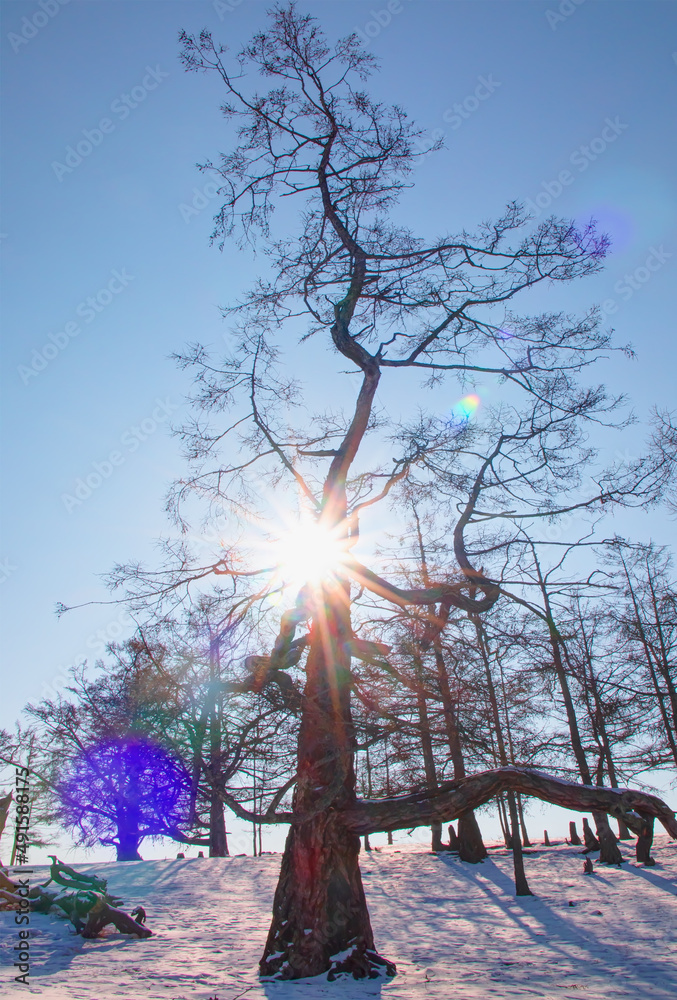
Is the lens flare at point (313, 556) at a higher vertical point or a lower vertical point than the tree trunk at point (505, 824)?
higher

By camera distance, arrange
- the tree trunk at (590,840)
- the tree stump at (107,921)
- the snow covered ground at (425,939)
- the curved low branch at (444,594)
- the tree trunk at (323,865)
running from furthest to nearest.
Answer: the tree trunk at (590,840) → the tree stump at (107,921) → the curved low branch at (444,594) → the tree trunk at (323,865) → the snow covered ground at (425,939)

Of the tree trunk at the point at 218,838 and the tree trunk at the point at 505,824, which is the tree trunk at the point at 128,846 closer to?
the tree trunk at the point at 218,838

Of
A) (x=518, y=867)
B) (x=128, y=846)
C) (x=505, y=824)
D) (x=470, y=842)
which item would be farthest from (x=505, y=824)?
(x=128, y=846)

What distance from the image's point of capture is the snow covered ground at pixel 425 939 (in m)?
6.68

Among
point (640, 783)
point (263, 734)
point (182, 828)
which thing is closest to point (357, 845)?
point (263, 734)

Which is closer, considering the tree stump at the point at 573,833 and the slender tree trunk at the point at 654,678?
the slender tree trunk at the point at 654,678

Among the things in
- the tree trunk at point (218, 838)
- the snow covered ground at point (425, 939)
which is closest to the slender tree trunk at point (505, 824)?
the snow covered ground at point (425, 939)

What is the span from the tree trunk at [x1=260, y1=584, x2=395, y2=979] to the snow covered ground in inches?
12.3

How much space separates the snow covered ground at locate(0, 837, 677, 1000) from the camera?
6680mm

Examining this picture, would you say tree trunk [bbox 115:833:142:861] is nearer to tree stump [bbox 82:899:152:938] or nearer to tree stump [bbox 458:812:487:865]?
tree stump [bbox 458:812:487:865]

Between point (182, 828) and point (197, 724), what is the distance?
2248 cm

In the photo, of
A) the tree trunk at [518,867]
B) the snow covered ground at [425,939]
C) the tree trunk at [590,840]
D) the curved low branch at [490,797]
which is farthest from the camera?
the tree trunk at [590,840]

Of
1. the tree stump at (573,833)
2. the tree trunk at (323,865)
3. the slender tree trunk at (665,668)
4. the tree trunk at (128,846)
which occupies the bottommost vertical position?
the tree stump at (573,833)

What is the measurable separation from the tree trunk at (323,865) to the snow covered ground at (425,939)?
1.03 ft
